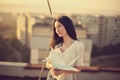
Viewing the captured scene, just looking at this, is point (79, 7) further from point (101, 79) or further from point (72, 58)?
point (72, 58)

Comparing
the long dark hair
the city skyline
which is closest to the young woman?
the long dark hair

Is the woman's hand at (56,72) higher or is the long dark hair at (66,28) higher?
the long dark hair at (66,28)

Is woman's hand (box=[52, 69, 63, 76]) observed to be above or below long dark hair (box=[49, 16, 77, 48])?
below

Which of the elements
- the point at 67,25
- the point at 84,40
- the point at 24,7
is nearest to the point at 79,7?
the point at 84,40

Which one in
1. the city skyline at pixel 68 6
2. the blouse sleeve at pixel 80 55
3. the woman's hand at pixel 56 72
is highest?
the city skyline at pixel 68 6

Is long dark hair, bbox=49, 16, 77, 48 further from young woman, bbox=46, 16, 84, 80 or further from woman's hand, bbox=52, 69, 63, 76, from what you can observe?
woman's hand, bbox=52, 69, 63, 76

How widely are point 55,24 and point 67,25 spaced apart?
0.07 m

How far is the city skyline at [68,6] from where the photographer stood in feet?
9.56

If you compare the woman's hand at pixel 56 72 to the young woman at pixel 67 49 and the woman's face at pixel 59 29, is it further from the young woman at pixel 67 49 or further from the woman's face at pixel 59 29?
the woman's face at pixel 59 29

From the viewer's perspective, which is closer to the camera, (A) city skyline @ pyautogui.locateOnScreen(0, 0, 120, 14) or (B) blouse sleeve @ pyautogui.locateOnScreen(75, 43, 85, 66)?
(B) blouse sleeve @ pyautogui.locateOnScreen(75, 43, 85, 66)

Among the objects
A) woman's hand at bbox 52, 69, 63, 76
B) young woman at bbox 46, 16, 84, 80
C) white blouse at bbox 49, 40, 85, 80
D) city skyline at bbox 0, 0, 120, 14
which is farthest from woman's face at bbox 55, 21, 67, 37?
city skyline at bbox 0, 0, 120, 14

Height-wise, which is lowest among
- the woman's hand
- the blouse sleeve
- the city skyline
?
the woman's hand

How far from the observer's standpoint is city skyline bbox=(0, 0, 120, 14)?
2.91 metres

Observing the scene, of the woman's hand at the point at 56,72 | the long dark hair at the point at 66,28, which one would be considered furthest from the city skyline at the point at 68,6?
the woman's hand at the point at 56,72
